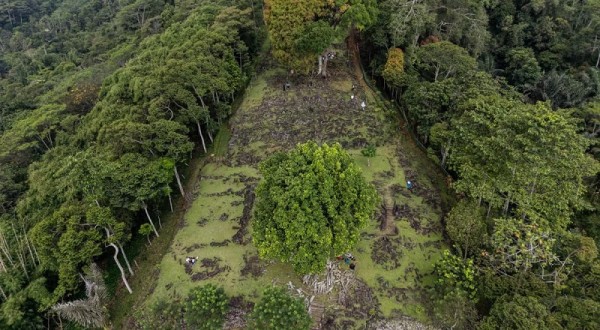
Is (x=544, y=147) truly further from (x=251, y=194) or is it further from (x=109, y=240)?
(x=109, y=240)

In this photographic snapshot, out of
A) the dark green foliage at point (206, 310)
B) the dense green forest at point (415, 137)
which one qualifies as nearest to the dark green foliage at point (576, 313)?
the dense green forest at point (415, 137)

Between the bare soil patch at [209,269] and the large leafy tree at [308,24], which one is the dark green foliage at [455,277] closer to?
the bare soil patch at [209,269]

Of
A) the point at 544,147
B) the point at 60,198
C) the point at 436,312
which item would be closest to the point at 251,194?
the point at 60,198

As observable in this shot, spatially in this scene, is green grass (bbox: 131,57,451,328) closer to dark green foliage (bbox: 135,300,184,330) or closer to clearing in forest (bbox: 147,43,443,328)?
clearing in forest (bbox: 147,43,443,328)

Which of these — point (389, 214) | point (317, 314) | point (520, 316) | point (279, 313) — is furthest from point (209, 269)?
point (520, 316)

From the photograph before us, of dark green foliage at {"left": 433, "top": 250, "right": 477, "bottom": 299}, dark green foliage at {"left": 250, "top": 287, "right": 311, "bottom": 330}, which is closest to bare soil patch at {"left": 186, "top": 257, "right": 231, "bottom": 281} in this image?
dark green foliage at {"left": 250, "top": 287, "right": 311, "bottom": 330}

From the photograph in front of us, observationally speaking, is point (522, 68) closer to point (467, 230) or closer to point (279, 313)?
point (467, 230)
